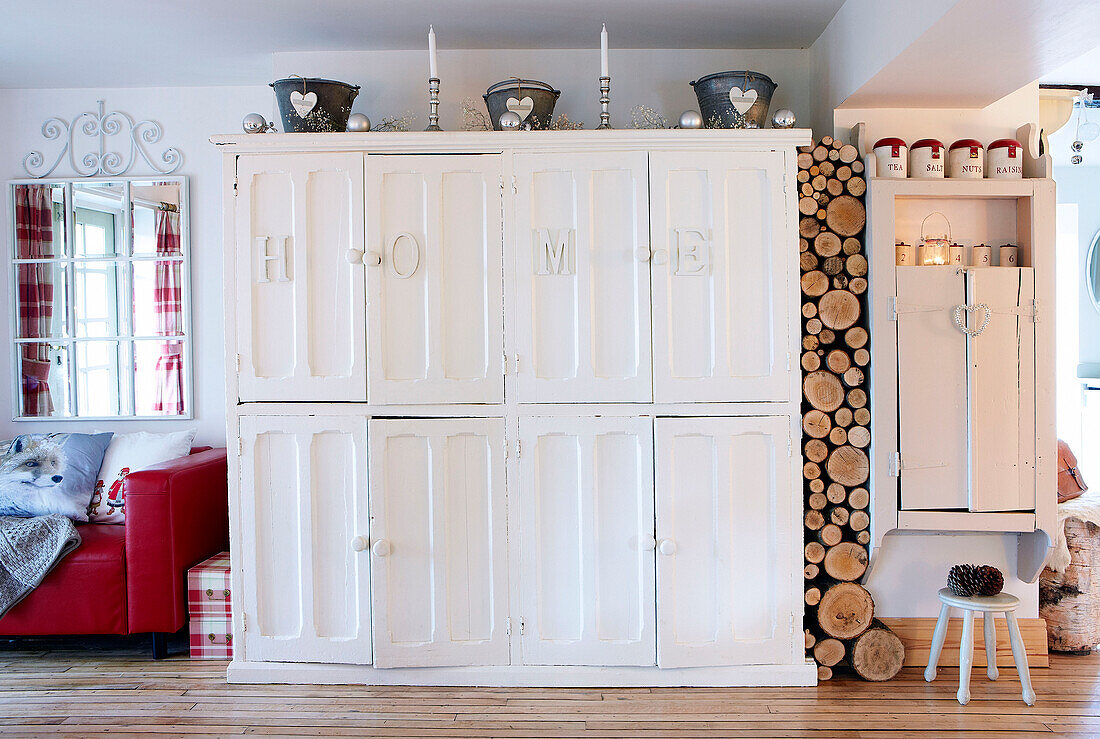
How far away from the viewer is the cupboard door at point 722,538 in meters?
2.60

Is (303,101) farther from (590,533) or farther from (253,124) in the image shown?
(590,533)

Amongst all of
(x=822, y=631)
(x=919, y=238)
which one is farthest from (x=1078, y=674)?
(x=919, y=238)

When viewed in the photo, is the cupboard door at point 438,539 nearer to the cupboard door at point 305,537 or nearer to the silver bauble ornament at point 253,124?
the cupboard door at point 305,537

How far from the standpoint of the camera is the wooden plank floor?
7.72ft

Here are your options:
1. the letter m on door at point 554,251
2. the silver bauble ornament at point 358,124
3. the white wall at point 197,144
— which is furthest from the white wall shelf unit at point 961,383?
the white wall at point 197,144

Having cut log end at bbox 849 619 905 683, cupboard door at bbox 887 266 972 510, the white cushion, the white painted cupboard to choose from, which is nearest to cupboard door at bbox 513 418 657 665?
the white painted cupboard

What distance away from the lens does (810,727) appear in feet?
7.71

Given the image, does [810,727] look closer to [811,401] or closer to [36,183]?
[811,401]

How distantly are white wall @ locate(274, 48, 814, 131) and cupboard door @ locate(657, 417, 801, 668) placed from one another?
4.54 feet

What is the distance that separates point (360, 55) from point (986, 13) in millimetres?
2264

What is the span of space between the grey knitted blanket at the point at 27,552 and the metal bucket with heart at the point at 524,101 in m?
2.26

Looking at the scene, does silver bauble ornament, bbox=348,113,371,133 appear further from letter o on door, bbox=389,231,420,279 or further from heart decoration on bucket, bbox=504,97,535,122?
heart decoration on bucket, bbox=504,97,535,122

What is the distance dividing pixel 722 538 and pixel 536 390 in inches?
32.7

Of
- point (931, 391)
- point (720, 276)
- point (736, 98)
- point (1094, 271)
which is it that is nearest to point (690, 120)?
point (736, 98)
